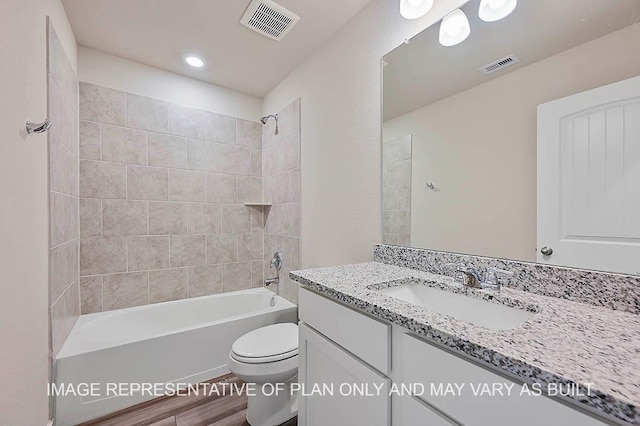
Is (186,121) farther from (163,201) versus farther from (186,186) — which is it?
(163,201)

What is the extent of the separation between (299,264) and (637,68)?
2.05 m

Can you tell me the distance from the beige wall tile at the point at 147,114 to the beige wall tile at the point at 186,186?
1.33 ft

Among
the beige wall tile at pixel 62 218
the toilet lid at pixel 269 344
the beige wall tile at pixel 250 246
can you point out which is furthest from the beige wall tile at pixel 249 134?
the toilet lid at pixel 269 344

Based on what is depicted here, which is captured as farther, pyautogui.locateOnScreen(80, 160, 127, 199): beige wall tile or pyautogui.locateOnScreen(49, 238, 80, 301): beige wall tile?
pyautogui.locateOnScreen(80, 160, 127, 199): beige wall tile

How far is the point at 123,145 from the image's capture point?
2.19 meters

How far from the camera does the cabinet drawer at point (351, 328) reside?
A: 813mm

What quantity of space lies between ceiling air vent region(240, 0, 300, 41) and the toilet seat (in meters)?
2.02

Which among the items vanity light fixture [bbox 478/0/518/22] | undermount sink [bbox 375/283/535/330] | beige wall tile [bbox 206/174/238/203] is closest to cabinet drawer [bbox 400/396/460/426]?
undermount sink [bbox 375/283/535/330]

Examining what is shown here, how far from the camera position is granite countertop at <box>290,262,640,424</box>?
0.43 meters

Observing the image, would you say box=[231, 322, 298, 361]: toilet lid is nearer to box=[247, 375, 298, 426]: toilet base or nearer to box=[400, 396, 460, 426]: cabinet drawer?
box=[247, 375, 298, 426]: toilet base

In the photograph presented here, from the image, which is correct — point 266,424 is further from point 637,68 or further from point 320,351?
point 637,68

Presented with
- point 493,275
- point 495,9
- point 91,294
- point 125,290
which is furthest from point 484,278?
point 91,294

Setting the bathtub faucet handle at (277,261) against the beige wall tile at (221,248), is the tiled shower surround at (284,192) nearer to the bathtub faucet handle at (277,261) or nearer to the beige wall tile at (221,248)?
the bathtub faucet handle at (277,261)

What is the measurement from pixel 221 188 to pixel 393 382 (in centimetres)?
234
